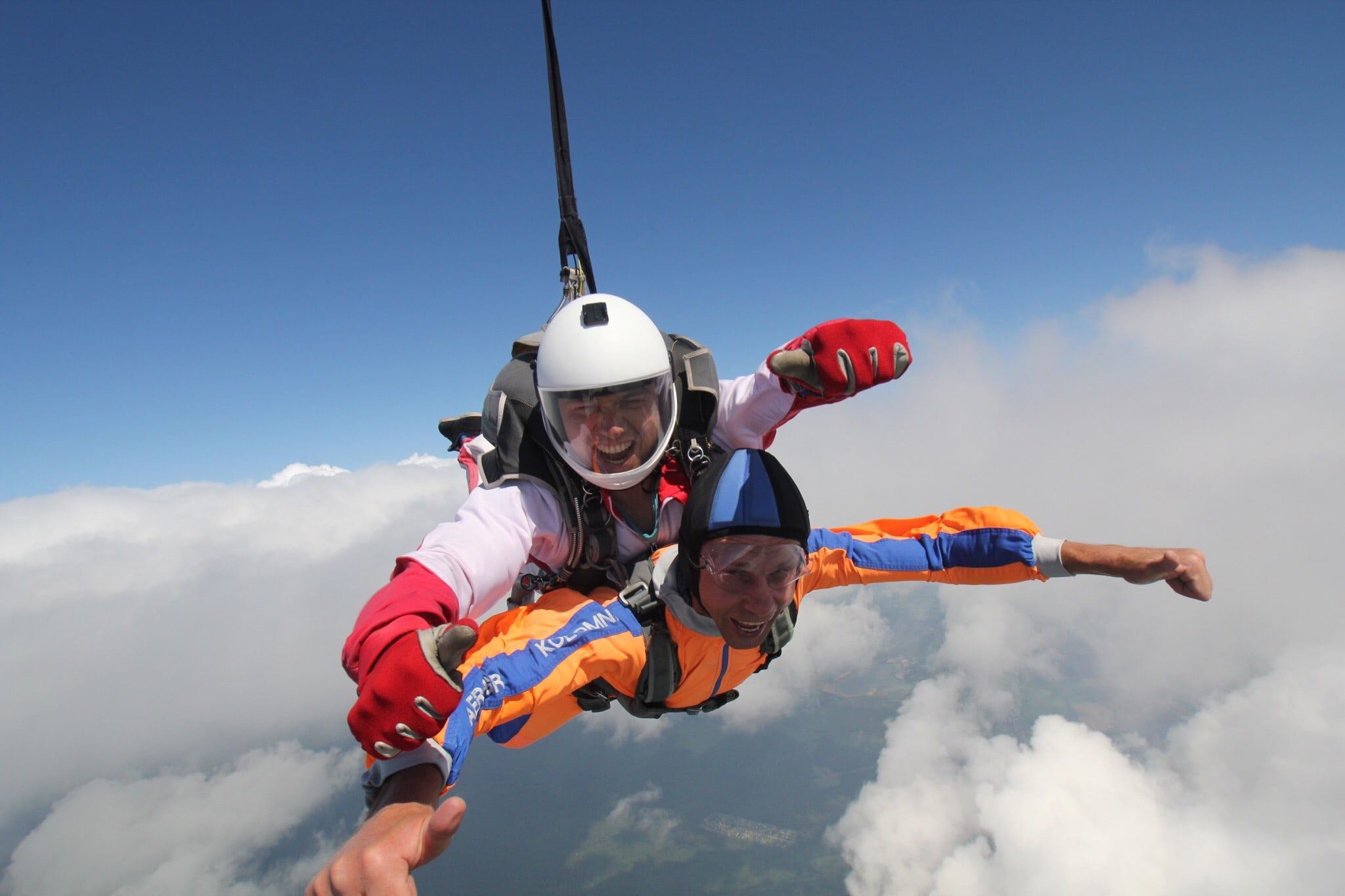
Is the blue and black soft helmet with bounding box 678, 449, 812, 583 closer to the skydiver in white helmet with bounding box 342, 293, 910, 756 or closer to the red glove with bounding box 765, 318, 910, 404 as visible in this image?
the skydiver in white helmet with bounding box 342, 293, 910, 756

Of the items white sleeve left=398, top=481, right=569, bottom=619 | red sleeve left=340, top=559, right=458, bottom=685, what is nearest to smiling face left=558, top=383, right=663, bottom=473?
white sleeve left=398, top=481, right=569, bottom=619

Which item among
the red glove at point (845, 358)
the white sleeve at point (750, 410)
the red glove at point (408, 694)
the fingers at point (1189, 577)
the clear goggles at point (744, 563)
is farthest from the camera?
the white sleeve at point (750, 410)

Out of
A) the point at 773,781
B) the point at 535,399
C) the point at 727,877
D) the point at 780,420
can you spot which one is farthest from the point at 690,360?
the point at 773,781

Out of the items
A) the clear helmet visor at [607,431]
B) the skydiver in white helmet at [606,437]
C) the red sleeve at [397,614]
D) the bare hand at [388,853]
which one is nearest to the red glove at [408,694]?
the red sleeve at [397,614]

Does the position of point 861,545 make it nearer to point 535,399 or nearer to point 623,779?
point 535,399

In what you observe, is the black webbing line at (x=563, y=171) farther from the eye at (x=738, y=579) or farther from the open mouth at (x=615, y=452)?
the eye at (x=738, y=579)

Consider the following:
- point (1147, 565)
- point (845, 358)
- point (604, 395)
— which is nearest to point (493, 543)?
point (604, 395)

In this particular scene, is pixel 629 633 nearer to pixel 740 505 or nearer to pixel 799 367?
pixel 740 505
